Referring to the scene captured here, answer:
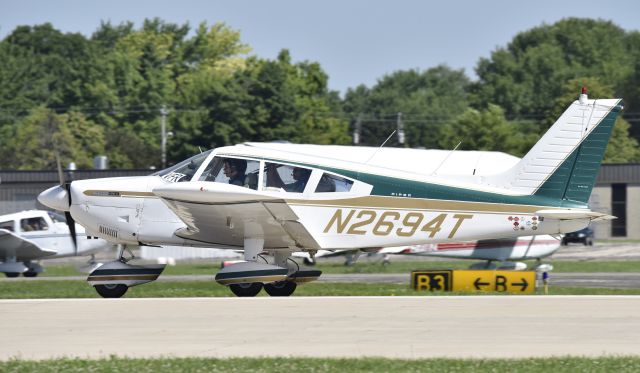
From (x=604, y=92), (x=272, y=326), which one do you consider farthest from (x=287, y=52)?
(x=272, y=326)

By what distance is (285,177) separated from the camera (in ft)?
58.0

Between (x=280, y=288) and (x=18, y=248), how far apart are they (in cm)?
1217

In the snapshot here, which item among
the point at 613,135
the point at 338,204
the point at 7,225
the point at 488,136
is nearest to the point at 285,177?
the point at 338,204

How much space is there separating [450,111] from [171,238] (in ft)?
292

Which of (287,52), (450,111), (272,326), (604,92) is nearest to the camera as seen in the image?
(272,326)

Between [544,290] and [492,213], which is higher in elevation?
[492,213]

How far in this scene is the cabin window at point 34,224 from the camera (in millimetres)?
29156

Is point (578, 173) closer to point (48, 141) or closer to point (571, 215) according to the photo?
point (571, 215)

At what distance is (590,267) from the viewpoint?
31.5 meters

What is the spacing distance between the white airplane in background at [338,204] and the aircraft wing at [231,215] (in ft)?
0.12

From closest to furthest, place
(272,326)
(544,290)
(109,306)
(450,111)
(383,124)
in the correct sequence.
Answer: (272,326) → (109,306) → (544,290) → (383,124) → (450,111)

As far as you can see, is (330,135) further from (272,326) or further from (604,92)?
(272,326)

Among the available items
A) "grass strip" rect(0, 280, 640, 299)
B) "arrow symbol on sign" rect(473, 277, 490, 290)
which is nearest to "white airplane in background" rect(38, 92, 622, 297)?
"grass strip" rect(0, 280, 640, 299)

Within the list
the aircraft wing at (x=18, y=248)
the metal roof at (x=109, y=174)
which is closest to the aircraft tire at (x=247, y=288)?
the aircraft wing at (x=18, y=248)
